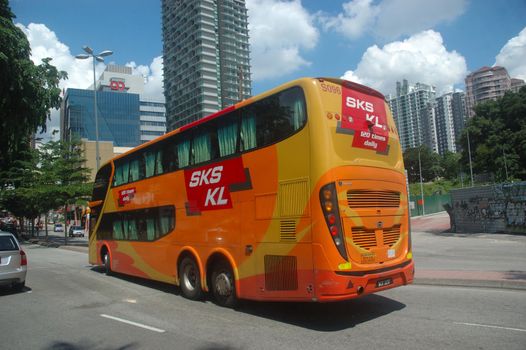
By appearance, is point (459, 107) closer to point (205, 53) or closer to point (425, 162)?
point (425, 162)

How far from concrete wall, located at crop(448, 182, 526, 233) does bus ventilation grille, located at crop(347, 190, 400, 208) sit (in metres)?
17.9

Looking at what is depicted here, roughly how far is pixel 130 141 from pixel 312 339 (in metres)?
149

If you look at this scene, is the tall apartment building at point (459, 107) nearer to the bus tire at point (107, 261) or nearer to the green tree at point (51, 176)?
the green tree at point (51, 176)

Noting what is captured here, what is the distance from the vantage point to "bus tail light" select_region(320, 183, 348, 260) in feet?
21.1

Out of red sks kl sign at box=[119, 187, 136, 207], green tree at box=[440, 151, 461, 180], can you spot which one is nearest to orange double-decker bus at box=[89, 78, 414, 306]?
red sks kl sign at box=[119, 187, 136, 207]

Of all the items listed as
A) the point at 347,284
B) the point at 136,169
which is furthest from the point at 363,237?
the point at 136,169

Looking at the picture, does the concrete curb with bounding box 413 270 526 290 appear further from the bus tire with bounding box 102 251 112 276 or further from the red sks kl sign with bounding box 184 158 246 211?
the bus tire with bounding box 102 251 112 276

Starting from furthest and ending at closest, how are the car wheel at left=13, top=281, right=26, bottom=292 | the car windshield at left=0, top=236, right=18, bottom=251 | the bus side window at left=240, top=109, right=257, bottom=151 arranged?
the car wheel at left=13, top=281, right=26, bottom=292 < the car windshield at left=0, top=236, right=18, bottom=251 < the bus side window at left=240, top=109, right=257, bottom=151

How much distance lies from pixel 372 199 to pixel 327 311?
2.25 meters

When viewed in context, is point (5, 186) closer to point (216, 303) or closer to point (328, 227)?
point (216, 303)

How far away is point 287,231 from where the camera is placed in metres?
6.94

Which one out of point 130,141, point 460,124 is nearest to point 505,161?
point 460,124

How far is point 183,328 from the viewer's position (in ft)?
22.4

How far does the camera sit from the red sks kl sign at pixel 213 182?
812cm
